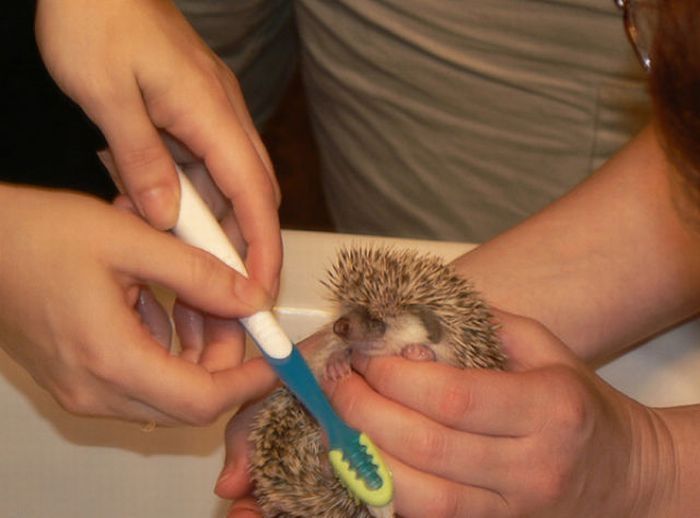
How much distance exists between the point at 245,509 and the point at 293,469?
113 millimetres

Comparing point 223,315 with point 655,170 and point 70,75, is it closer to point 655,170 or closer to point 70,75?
point 70,75

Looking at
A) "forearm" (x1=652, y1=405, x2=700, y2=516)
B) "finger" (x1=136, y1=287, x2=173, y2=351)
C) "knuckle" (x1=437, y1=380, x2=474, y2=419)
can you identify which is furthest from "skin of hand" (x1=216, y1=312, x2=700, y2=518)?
"finger" (x1=136, y1=287, x2=173, y2=351)

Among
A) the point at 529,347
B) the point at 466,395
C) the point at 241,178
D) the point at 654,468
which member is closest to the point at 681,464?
the point at 654,468

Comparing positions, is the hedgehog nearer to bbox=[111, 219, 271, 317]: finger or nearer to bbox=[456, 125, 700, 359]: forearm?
bbox=[111, 219, 271, 317]: finger

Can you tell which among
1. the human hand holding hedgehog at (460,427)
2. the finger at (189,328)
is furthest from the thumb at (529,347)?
the finger at (189,328)

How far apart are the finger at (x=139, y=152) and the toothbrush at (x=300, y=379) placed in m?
0.02

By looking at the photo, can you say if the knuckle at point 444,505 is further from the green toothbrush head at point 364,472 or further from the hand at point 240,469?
the hand at point 240,469

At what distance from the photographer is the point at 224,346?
110 centimetres

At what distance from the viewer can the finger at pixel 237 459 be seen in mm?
1114

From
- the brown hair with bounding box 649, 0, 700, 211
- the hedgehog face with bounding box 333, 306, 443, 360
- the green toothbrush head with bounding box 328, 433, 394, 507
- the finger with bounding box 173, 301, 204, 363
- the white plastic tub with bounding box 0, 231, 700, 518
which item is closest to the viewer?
the brown hair with bounding box 649, 0, 700, 211

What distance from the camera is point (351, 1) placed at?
1.57m

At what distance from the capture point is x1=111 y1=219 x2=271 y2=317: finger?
3.25ft

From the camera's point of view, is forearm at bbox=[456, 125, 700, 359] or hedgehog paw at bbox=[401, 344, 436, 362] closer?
hedgehog paw at bbox=[401, 344, 436, 362]

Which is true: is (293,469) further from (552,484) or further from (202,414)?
(552,484)
